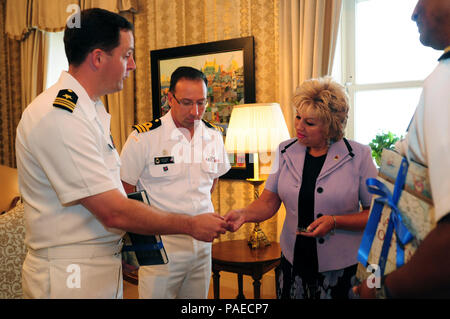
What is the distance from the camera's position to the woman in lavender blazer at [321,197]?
178 centimetres

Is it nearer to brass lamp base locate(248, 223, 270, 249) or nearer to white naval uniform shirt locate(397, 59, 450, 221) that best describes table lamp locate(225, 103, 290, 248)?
brass lamp base locate(248, 223, 270, 249)

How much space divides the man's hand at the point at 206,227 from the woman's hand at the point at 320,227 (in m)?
0.37

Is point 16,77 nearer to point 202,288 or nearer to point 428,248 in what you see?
point 202,288

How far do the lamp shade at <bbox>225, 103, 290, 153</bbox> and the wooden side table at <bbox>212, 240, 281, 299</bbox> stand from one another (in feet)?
2.51

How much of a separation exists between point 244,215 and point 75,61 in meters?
1.11

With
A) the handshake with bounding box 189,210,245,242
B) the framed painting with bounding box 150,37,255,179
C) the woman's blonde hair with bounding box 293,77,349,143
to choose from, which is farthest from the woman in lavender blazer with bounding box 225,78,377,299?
the framed painting with bounding box 150,37,255,179

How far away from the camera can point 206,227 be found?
1.69 metres

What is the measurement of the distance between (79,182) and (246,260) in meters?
1.65

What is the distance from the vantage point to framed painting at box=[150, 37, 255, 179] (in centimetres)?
355

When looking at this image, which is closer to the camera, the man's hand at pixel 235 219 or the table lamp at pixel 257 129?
the man's hand at pixel 235 219

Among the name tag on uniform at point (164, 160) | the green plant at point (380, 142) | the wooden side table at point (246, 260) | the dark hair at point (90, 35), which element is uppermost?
the dark hair at point (90, 35)

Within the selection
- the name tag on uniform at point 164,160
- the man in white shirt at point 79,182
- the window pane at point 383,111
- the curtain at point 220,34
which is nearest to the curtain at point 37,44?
the curtain at point 220,34

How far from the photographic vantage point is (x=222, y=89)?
370 centimetres

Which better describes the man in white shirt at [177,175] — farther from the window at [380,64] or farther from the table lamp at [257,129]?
the window at [380,64]
